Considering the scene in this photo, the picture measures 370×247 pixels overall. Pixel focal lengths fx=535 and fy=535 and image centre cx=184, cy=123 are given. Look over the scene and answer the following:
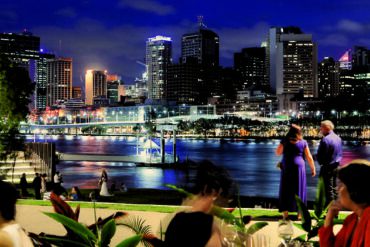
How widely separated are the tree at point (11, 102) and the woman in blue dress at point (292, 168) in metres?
9.75

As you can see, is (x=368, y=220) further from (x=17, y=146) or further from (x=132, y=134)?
(x=132, y=134)

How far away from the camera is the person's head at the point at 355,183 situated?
9.20 feet

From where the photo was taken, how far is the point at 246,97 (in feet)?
640

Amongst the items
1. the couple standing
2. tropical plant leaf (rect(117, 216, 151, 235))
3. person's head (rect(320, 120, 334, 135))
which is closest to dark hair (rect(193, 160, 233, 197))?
tropical plant leaf (rect(117, 216, 151, 235))

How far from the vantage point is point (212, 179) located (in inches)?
115

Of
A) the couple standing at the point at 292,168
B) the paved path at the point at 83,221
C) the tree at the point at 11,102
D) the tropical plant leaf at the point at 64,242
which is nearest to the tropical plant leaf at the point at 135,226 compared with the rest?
the tropical plant leaf at the point at 64,242

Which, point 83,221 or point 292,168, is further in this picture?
point 83,221

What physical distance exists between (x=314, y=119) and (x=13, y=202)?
A: 125910 mm

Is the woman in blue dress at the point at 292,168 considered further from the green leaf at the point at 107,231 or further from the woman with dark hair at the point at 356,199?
the green leaf at the point at 107,231

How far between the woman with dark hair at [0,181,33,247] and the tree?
39.8 feet

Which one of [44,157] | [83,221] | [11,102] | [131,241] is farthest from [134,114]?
[131,241]

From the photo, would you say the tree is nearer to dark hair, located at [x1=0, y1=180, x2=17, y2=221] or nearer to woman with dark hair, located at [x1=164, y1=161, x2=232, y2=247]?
dark hair, located at [x1=0, y1=180, x2=17, y2=221]

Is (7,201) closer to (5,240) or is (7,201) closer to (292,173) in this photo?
(5,240)

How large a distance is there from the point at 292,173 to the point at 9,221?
4.74 meters
